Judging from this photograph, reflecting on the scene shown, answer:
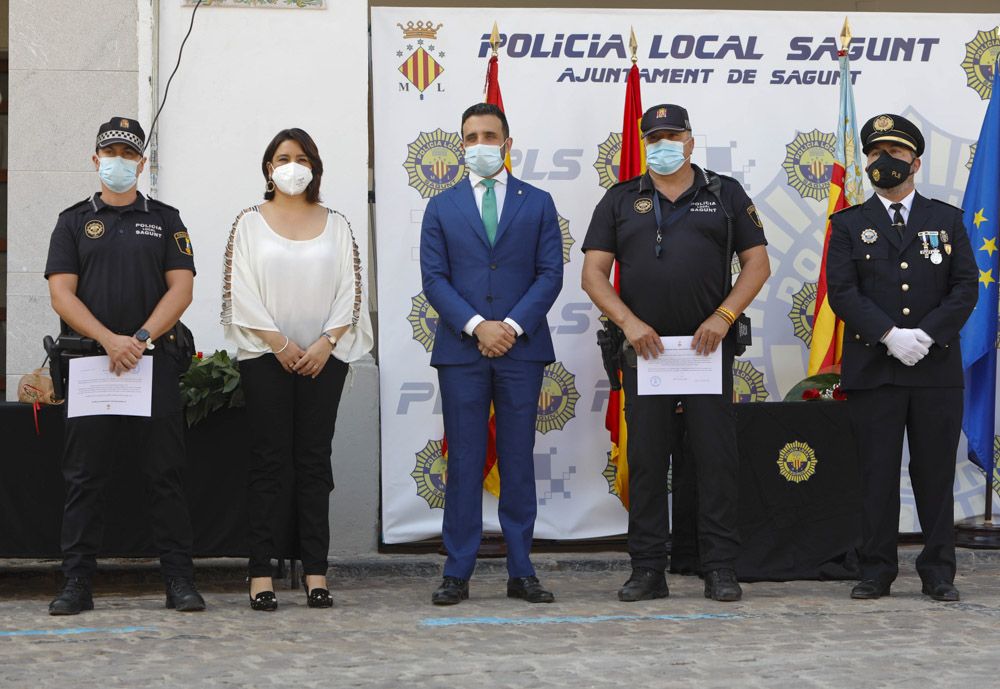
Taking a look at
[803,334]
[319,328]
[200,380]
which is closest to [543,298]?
[319,328]

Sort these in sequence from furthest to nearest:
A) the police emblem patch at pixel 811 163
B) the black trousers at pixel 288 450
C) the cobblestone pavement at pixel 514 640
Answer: the police emblem patch at pixel 811 163 → the black trousers at pixel 288 450 → the cobblestone pavement at pixel 514 640

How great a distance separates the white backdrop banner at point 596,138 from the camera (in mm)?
7168

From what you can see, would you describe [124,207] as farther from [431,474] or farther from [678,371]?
[678,371]

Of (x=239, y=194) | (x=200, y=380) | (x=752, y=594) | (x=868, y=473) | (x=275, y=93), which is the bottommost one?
(x=752, y=594)

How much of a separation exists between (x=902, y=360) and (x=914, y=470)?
506mm

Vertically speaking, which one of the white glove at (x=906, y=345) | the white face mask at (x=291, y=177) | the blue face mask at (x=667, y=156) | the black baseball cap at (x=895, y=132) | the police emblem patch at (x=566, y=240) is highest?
the black baseball cap at (x=895, y=132)

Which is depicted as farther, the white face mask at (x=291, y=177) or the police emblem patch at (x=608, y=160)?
the police emblem patch at (x=608, y=160)

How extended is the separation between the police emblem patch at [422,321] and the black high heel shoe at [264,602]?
1.87 meters

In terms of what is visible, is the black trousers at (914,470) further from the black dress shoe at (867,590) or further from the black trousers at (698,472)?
the black trousers at (698,472)

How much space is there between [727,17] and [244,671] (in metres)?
4.54

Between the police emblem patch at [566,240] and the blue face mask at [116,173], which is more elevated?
the blue face mask at [116,173]

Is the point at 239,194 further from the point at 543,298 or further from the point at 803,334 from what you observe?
the point at 803,334

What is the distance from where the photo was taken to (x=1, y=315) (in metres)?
8.52

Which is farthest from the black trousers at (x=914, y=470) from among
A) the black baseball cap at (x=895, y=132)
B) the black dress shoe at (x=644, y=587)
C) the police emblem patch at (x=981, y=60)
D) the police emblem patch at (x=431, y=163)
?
the police emblem patch at (x=431, y=163)
